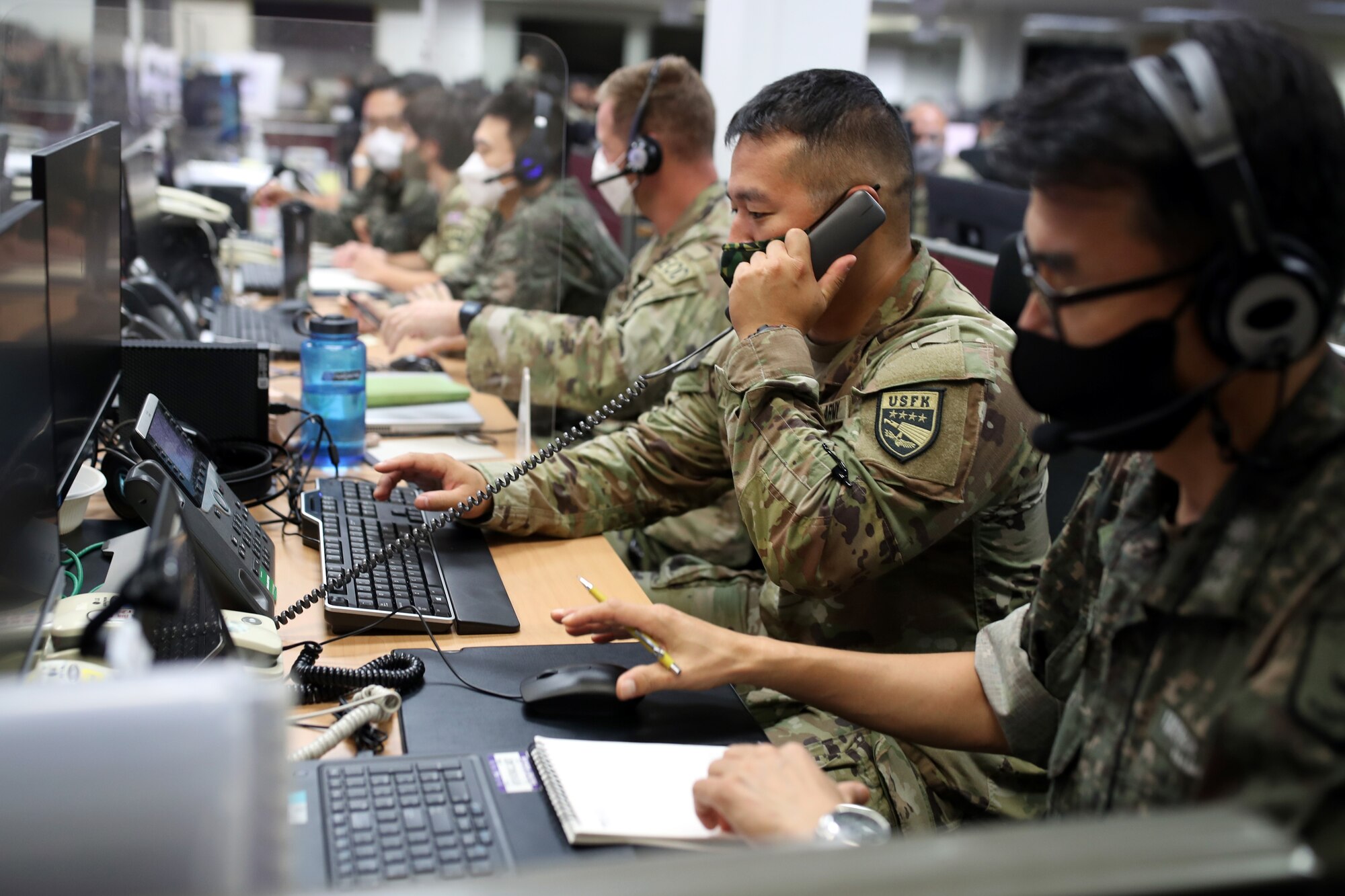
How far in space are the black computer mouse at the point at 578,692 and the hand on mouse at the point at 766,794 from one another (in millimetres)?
172

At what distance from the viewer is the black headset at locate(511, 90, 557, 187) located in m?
2.75

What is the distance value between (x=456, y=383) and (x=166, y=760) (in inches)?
79.5

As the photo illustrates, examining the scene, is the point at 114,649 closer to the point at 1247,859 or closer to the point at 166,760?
the point at 166,760

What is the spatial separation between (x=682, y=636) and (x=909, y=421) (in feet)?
1.29

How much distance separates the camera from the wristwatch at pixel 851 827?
0.85m

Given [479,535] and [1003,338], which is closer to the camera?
[1003,338]

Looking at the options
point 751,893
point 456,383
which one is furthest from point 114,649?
point 456,383

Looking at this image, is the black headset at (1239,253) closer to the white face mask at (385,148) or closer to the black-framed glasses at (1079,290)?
the black-framed glasses at (1079,290)

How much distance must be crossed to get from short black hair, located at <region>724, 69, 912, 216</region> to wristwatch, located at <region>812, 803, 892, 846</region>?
849mm

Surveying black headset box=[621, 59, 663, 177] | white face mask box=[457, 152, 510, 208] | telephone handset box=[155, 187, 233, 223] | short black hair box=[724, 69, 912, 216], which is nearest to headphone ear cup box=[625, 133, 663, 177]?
black headset box=[621, 59, 663, 177]

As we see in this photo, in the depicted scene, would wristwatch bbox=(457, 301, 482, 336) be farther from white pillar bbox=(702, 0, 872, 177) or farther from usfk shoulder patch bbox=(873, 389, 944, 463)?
usfk shoulder patch bbox=(873, 389, 944, 463)

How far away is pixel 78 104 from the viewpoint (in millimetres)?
5621

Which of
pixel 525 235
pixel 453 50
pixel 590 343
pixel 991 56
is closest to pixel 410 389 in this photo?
pixel 590 343

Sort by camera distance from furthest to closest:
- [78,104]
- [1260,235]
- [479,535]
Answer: [78,104] → [479,535] → [1260,235]
